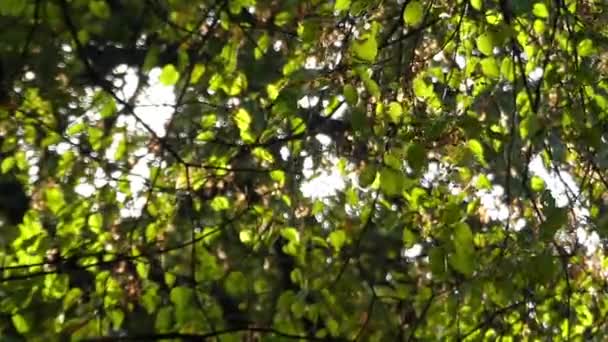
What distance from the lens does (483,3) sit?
93.4 inches

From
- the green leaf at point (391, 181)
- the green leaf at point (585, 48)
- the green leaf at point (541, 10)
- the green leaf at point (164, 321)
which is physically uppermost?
the green leaf at point (541, 10)

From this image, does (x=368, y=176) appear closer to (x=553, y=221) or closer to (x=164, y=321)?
(x=553, y=221)

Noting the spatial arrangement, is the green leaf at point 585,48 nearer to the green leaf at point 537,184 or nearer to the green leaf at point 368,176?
the green leaf at point 537,184

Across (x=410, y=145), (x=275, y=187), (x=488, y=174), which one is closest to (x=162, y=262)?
(x=275, y=187)

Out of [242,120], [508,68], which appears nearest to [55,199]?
[242,120]

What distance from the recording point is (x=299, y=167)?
264 cm

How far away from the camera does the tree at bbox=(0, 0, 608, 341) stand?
2082 millimetres

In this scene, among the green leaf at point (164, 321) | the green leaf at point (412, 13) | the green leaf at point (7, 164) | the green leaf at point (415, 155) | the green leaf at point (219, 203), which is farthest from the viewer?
the green leaf at point (7, 164)

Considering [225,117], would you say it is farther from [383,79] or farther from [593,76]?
[593,76]

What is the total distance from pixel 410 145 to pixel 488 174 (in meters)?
1.26

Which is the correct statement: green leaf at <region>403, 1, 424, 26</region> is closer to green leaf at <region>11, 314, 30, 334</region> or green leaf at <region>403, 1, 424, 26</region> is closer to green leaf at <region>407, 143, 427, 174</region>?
green leaf at <region>407, 143, 427, 174</region>

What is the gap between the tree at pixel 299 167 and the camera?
2.08 metres

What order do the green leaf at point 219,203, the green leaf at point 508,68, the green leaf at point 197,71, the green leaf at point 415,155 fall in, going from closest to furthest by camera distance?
1. the green leaf at point 415,155
2. the green leaf at point 508,68
3. the green leaf at point 197,71
4. the green leaf at point 219,203

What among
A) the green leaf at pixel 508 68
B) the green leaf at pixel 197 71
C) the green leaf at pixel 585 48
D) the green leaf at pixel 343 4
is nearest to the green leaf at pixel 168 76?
the green leaf at pixel 197 71
